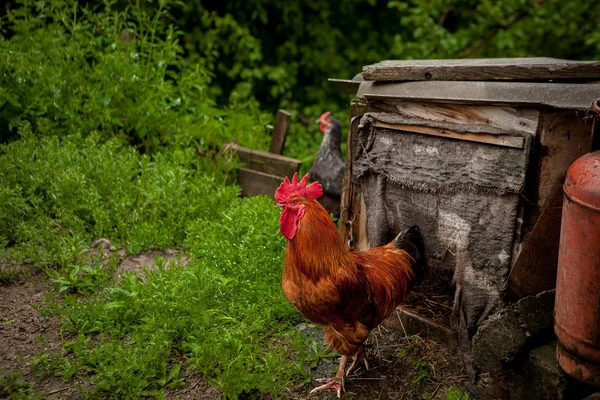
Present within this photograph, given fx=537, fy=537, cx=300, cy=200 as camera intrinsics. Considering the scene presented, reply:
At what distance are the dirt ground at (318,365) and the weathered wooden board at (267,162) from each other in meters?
2.10

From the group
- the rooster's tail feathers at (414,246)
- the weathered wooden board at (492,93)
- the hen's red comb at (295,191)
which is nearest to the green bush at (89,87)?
the weathered wooden board at (492,93)

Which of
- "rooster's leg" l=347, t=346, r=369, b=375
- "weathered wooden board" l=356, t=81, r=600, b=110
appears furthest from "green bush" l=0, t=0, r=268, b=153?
"rooster's leg" l=347, t=346, r=369, b=375

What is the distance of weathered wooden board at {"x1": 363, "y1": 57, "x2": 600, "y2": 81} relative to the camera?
8.71 ft

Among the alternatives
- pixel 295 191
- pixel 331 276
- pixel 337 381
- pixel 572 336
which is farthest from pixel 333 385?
pixel 572 336

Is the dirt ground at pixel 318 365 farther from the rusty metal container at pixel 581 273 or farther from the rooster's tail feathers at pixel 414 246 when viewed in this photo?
the rusty metal container at pixel 581 273

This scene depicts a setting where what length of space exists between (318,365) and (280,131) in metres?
2.94

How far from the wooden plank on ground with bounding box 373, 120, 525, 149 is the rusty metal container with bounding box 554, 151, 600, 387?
41 cm

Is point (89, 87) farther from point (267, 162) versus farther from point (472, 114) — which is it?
point (472, 114)

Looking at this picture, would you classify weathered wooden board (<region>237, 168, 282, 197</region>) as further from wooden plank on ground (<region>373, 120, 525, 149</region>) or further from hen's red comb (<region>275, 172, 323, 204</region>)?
hen's red comb (<region>275, 172, 323, 204</region>)

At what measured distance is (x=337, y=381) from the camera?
317 centimetres

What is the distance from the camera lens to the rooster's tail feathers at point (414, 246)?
10.7ft

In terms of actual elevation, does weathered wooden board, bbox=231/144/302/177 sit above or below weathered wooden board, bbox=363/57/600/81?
below

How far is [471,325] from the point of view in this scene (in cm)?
313

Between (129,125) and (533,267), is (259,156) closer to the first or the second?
(129,125)
